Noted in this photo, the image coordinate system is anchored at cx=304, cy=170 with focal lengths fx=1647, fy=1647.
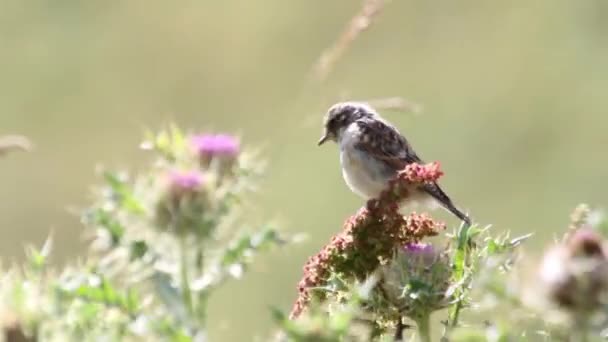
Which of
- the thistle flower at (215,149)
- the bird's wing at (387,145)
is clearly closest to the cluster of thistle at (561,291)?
the thistle flower at (215,149)

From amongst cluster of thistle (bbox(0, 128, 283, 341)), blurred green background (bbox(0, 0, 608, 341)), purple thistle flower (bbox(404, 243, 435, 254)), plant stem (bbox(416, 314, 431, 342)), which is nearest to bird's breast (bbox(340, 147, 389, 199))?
purple thistle flower (bbox(404, 243, 435, 254))

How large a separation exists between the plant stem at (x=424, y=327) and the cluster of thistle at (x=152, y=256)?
2.58 feet

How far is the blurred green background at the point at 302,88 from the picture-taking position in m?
18.6

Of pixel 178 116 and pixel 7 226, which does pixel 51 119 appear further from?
pixel 7 226

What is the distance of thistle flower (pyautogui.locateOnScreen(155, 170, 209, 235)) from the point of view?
12.4ft

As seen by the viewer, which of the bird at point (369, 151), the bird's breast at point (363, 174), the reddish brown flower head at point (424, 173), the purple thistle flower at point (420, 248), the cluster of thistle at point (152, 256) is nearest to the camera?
the cluster of thistle at point (152, 256)

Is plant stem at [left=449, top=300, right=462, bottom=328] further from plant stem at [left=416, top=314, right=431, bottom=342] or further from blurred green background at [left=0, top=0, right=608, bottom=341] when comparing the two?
blurred green background at [left=0, top=0, right=608, bottom=341]

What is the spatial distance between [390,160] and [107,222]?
15.2 feet

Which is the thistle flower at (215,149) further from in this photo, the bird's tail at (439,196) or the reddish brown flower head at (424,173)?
the bird's tail at (439,196)

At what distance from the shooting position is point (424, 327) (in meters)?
4.53

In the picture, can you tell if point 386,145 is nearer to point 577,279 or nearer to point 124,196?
point 124,196

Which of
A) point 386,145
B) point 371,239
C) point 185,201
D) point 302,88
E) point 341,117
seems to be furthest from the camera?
point 302,88

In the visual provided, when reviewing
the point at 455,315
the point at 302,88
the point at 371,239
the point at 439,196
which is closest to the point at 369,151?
the point at 439,196

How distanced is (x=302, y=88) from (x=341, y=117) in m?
8.94
